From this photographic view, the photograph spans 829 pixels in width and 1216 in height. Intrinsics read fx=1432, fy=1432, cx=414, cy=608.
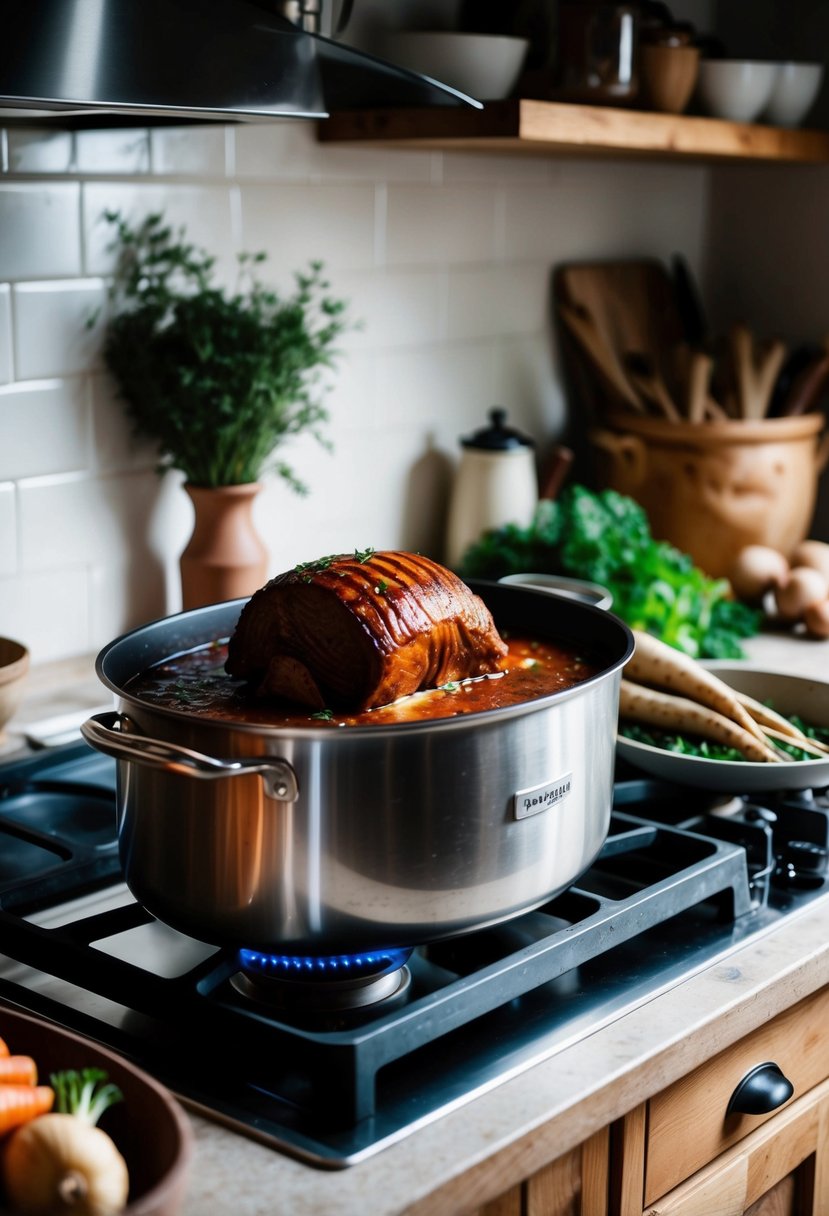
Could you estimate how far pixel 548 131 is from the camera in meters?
1.61

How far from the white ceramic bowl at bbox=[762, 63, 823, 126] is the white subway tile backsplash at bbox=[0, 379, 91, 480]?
3.65 ft

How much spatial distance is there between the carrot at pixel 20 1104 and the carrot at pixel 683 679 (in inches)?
A: 29.4

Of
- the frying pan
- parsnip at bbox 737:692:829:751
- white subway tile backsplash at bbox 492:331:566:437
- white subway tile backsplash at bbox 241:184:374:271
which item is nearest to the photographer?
the frying pan

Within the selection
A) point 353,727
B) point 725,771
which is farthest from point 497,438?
point 353,727

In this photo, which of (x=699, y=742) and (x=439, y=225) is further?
(x=439, y=225)

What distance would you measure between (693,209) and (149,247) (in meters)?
1.14

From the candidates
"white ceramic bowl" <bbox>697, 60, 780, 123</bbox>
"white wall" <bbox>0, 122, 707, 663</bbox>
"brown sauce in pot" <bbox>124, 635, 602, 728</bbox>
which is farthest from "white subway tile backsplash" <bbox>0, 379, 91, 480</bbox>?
"white ceramic bowl" <bbox>697, 60, 780, 123</bbox>

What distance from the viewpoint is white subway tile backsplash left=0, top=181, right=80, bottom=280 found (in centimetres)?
146

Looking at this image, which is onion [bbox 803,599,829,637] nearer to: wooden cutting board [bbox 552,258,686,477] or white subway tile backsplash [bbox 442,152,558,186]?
wooden cutting board [bbox 552,258,686,477]

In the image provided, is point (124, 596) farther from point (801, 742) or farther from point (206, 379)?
point (801, 742)

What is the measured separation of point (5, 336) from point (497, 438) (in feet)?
2.29

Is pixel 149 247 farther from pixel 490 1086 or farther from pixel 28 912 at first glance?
pixel 490 1086

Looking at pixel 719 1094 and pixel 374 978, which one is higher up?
pixel 374 978

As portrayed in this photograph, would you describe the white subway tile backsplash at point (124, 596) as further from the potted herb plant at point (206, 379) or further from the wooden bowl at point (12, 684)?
the wooden bowl at point (12, 684)
